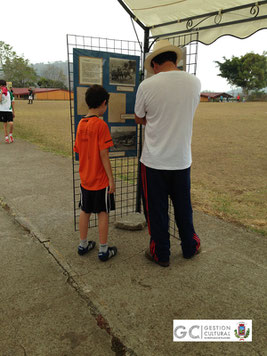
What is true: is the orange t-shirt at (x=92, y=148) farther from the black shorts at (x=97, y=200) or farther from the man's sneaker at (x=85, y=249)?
the man's sneaker at (x=85, y=249)

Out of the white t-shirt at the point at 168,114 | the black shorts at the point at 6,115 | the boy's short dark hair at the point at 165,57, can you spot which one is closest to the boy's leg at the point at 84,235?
the white t-shirt at the point at 168,114

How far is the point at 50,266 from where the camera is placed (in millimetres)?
2768

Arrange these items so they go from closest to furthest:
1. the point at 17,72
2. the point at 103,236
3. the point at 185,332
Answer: the point at 185,332, the point at 103,236, the point at 17,72

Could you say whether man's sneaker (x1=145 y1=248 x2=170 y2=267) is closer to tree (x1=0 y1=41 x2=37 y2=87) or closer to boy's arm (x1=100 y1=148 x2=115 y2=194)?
boy's arm (x1=100 y1=148 x2=115 y2=194)

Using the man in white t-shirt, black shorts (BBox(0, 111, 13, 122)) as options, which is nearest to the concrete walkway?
the man in white t-shirt

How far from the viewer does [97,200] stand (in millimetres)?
2760

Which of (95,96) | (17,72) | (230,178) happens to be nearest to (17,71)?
(17,72)

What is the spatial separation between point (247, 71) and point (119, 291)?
261 ft

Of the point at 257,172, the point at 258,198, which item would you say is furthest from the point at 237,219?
the point at 257,172

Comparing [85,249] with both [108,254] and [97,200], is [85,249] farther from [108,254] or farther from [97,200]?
[97,200]

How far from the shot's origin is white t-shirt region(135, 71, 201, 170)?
2.44 m

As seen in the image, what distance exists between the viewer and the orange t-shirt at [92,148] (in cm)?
258

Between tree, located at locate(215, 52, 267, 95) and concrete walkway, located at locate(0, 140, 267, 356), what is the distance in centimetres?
7717

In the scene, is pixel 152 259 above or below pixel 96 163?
below
